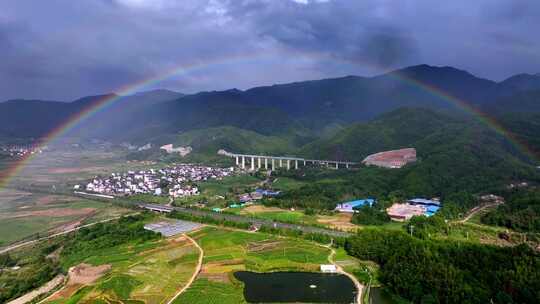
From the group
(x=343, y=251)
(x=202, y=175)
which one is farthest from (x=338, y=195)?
(x=202, y=175)

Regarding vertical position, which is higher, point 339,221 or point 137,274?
point 339,221

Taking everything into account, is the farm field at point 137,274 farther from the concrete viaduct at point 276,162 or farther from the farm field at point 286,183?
the concrete viaduct at point 276,162

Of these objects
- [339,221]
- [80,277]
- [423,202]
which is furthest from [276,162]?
[80,277]

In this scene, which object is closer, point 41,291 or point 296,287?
point 296,287

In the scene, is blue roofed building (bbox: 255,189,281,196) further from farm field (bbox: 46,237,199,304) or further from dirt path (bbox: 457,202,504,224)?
dirt path (bbox: 457,202,504,224)

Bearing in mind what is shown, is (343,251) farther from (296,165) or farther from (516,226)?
(296,165)

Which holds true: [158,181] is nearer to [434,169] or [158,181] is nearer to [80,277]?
[80,277]
